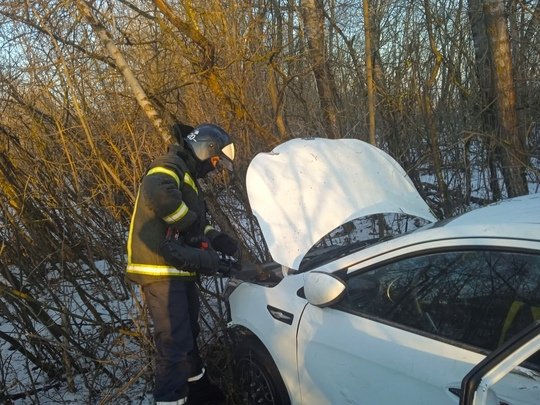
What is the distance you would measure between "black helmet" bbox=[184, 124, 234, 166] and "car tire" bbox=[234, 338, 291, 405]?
47.6 inches

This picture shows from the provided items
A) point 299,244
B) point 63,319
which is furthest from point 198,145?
point 63,319

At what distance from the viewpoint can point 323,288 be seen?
8.19ft

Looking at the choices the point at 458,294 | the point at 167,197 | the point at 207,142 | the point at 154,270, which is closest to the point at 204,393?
the point at 154,270

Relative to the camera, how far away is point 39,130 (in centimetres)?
447

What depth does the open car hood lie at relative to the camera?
3000 mm

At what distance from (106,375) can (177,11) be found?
3418 millimetres

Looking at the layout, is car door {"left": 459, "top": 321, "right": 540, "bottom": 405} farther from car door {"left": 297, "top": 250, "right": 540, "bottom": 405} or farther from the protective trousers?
the protective trousers

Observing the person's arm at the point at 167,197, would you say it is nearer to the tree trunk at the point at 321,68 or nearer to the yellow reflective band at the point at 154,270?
the yellow reflective band at the point at 154,270

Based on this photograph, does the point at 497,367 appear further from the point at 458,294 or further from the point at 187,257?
the point at 187,257

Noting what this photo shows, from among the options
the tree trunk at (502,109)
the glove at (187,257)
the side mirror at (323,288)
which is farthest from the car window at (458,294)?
the tree trunk at (502,109)

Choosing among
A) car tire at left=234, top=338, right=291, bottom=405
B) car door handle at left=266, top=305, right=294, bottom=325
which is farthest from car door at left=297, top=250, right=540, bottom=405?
car tire at left=234, top=338, right=291, bottom=405

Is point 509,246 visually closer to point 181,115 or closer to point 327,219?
point 327,219

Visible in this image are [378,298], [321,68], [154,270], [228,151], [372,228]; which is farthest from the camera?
[372,228]

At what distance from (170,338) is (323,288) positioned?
115cm
